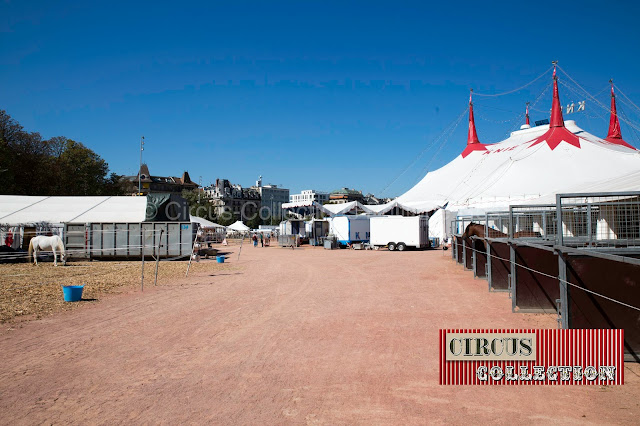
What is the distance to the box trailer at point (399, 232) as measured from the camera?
36.3 metres

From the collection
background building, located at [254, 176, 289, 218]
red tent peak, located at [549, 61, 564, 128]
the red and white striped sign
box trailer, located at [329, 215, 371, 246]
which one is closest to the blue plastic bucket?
the red and white striped sign

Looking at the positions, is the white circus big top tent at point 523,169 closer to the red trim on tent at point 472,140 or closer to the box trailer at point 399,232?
the red trim on tent at point 472,140

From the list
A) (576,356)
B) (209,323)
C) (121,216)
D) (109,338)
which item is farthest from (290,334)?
(121,216)

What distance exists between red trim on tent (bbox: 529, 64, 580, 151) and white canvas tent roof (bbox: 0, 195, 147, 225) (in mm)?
38246

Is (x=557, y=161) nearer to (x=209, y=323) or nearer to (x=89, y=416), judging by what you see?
(x=209, y=323)

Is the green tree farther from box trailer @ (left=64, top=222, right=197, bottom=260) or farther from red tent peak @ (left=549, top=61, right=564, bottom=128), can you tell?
box trailer @ (left=64, top=222, right=197, bottom=260)

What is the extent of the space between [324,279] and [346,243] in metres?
25.2

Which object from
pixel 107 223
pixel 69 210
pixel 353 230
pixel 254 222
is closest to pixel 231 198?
pixel 254 222

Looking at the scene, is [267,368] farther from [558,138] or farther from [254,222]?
[254,222]

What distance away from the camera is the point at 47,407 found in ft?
16.3

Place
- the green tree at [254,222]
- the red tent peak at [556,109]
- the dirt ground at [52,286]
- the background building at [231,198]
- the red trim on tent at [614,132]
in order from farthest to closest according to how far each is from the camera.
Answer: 1. the background building at [231,198]
2. the green tree at [254,222]
3. the red trim on tent at [614,132]
4. the red tent peak at [556,109]
5. the dirt ground at [52,286]

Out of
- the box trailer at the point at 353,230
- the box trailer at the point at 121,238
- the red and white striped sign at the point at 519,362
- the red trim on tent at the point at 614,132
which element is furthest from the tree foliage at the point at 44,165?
the red trim on tent at the point at 614,132

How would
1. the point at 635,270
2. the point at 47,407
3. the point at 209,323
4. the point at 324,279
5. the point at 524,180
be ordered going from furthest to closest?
the point at 524,180 → the point at 324,279 → the point at 209,323 → the point at 635,270 → the point at 47,407

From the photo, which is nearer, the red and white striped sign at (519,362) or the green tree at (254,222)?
the red and white striped sign at (519,362)
